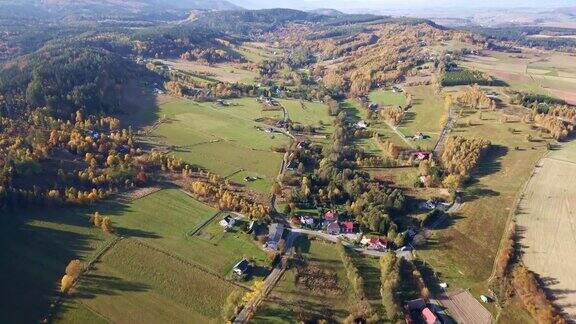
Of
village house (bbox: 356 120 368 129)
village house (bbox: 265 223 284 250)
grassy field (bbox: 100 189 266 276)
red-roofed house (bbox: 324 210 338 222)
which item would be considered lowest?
grassy field (bbox: 100 189 266 276)

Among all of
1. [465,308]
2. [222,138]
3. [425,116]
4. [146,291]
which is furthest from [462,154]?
[146,291]

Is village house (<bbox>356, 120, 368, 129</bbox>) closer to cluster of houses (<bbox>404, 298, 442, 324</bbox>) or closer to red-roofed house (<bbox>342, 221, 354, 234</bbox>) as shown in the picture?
red-roofed house (<bbox>342, 221, 354, 234</bbox>)

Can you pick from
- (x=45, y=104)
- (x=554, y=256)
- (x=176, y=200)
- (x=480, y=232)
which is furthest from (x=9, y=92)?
(x=554, y=256)

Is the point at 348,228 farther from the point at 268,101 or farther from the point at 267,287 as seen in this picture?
the point at 268,101

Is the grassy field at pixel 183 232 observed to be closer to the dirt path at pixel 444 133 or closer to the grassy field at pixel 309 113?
the dirt path at pixel 444 133

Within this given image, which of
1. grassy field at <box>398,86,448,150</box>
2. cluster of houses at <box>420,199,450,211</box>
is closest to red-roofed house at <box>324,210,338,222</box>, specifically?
cluster of houses at <box>420,199,450,211</box>

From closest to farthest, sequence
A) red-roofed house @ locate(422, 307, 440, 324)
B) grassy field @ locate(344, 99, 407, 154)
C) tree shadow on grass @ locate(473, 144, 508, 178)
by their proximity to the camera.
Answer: red-roofed house @ locate(422, 307, 440, 324)
tree shadow on grass @ locate(473, 144, 508, 178)
grassy field @ locate(344, 99, 407, 154)
